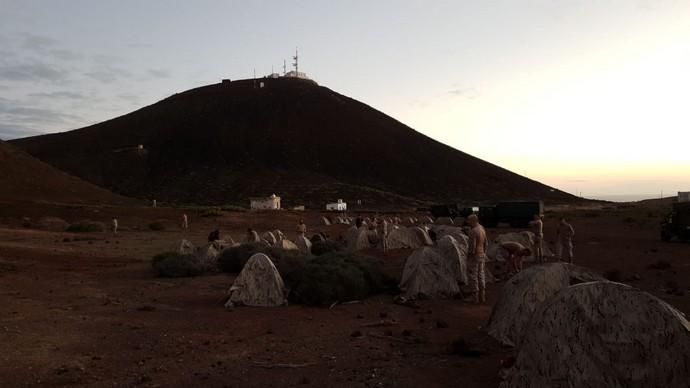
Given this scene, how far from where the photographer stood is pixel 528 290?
8836 millimetres

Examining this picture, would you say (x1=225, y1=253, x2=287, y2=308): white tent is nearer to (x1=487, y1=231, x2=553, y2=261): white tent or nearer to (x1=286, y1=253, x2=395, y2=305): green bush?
(x1=286, y1=253, x2=395, y2=305): green bush

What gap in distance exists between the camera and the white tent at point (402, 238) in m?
26.5

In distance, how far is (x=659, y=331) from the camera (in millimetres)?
5566

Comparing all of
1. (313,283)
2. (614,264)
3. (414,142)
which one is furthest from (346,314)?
(414,142)

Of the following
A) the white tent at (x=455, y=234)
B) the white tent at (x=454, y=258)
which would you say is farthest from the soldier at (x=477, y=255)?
the white tent at (x=455, y=234)

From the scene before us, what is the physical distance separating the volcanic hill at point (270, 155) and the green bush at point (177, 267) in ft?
199

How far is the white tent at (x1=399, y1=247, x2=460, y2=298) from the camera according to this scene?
1398cm

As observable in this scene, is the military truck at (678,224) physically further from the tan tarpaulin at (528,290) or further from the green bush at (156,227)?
the green bush at (156,227)

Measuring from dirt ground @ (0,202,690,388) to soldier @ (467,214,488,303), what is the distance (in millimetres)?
428

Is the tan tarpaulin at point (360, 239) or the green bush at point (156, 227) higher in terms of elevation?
the green bush at point (156, 227)

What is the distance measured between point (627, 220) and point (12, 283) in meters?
42.3

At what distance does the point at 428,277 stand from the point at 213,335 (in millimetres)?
5877

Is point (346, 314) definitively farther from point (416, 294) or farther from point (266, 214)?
point (266, 214)

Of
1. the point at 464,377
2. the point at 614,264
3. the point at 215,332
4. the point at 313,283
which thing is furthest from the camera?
the point at 614,264
